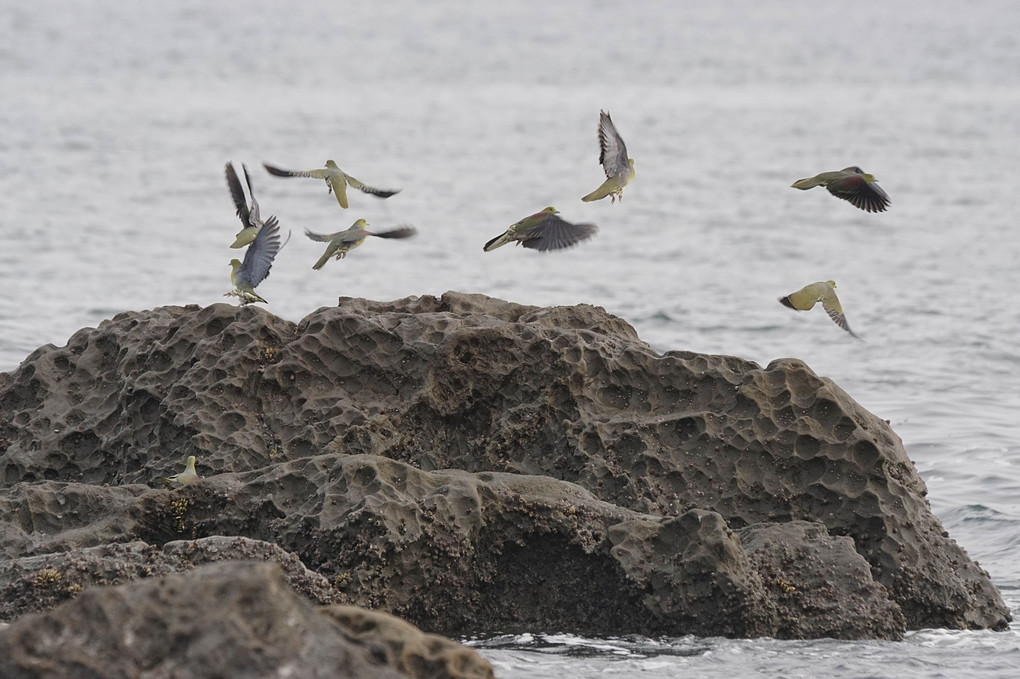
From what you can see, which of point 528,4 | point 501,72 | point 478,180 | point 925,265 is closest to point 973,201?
point 925,265

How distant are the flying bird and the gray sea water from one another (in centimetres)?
280

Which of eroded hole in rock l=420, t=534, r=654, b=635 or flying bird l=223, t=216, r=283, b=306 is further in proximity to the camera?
flying bird l=223, t=216, r=283, b=306

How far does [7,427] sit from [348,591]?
112 inches

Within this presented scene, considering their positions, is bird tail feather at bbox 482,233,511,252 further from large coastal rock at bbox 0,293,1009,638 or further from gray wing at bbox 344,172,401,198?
gray wing at bbox 344,172,401,198

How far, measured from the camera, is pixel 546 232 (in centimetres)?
805

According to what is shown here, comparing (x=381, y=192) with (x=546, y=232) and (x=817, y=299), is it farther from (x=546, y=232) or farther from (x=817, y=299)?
(x=817, y=299)

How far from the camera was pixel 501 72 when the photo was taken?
3991cm

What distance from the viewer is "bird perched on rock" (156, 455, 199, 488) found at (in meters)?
6.85

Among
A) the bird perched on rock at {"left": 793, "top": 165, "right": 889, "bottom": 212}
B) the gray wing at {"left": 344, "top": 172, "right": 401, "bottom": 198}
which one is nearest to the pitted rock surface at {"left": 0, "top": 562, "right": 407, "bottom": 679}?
the gray wing at {"left": 344, "top": 172, "right": 401, "bottom": 198}

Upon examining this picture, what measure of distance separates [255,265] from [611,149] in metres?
2.37

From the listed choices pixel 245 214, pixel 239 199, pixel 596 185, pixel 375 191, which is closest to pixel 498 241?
pixel 375 191

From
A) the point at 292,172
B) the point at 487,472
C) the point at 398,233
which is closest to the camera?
the point at 487,472

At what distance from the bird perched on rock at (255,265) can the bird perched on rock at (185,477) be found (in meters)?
1.37

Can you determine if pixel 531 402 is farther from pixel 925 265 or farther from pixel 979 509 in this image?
pixel 925 265
